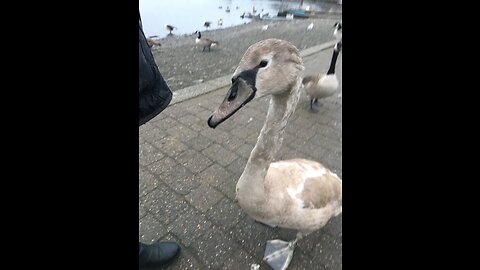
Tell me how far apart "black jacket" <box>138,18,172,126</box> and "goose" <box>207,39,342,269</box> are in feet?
1.06

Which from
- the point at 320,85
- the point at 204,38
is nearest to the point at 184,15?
the point at 204,38

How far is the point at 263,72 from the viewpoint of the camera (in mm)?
1549

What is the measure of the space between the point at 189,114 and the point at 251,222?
245cm

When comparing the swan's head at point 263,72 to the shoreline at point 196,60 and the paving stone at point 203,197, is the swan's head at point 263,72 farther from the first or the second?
the shoreline at point 196,60

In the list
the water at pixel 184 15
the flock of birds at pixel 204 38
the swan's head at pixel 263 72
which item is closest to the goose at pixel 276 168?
the swan's head at pixel 263 72

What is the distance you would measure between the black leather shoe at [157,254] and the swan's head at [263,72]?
1.15 meters

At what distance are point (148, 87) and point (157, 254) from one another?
1.34 metres

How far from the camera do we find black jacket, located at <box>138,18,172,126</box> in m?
1.26

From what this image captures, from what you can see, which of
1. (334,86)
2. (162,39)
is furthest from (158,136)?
(162,39)

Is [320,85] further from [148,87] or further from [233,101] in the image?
[148,87]

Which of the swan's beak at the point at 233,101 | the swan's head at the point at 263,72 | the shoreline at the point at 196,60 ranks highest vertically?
the swan's head at the point at 263,72

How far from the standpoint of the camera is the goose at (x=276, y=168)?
1552mm

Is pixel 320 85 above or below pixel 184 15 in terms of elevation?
below
